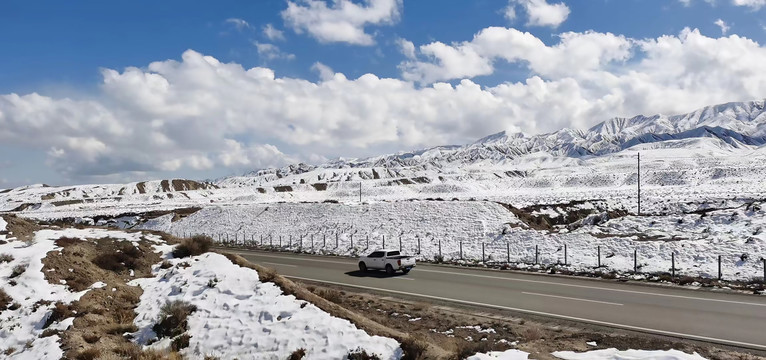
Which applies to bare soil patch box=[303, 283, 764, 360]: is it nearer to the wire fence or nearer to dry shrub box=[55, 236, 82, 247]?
dry shrub box=[55, 236, 82, 247]

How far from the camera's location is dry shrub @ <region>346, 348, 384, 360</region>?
10623 millimetres

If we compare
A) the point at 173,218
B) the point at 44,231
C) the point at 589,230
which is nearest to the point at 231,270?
the point at 44,231

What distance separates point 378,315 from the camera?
15773 mm

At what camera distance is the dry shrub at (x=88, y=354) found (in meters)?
11.4

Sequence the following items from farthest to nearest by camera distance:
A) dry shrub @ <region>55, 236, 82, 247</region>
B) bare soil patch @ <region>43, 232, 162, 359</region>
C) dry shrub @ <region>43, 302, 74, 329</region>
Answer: dry shrub @ <region>55, 236, 82, 247</region>, dry shrub @ <region>43, 302, 74, 329</region>, bare soil patch @ <region>43, 232, 162, 359</region>

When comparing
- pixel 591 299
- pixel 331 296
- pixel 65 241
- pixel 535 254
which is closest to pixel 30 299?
pixel 65 241

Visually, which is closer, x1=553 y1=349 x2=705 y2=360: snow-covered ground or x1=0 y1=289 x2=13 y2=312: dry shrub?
x1=553 y1=349 x2=705 y2=360: snow-covered ground

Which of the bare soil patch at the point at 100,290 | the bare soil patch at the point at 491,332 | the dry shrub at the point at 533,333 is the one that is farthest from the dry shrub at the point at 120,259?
the dry shrub at the point at 533,333

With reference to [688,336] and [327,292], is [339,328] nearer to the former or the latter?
[327,292]

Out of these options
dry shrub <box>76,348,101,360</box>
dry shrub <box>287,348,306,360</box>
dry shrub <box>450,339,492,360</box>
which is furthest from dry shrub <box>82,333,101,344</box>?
dry shrub <box>450,339,492,360</box>

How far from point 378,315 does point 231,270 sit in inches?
223

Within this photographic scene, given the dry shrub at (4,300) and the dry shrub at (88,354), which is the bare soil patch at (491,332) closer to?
the dry shrub at (88,354)

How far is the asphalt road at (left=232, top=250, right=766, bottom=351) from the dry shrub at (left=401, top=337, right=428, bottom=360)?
6670 mm

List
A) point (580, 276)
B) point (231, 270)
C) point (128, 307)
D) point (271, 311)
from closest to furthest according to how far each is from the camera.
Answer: point (271, 311), point (128, 307), point (231, 270), point (580, 276)
